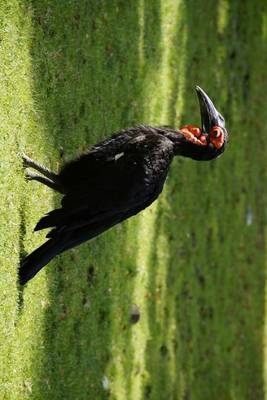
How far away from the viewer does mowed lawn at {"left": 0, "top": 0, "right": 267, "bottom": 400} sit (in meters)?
5.17

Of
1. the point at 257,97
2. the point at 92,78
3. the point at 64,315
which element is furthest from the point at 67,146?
the point at 257,97

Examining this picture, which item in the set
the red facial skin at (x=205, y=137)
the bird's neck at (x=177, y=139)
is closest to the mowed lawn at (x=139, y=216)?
the bird's neck at (x=177, y=139)

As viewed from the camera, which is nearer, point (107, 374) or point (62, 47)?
point (62, 47)

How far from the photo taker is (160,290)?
726 cm

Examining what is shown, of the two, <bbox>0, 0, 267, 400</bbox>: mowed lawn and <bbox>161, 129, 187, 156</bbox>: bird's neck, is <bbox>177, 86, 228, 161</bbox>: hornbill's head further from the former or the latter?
<bbox>0, 0, 267, 400</bbox>: mowed lawn

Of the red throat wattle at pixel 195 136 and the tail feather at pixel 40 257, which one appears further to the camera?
the red throat wattle at pixel 195 136

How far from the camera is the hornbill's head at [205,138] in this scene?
17.0 feet

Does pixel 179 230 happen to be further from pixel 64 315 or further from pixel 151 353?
pixel 64 315

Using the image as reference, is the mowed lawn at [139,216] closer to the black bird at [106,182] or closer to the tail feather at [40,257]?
the tail feather at [40,257]

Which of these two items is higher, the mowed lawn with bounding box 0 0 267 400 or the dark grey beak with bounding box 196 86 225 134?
the dark grey beak with bounding box 196 86 225 134

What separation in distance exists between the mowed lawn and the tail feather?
88mm

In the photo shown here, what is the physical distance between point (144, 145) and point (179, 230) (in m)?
2.89

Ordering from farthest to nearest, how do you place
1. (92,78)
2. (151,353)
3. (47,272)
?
(151,353)
(92,78)
(47,272)

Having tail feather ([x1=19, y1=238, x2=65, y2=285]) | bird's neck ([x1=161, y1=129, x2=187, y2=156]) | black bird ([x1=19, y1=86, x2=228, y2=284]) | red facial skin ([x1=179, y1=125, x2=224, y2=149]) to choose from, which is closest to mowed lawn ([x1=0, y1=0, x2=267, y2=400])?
tail feather ([x1=19, y1=238, x2=65, y2=285])
